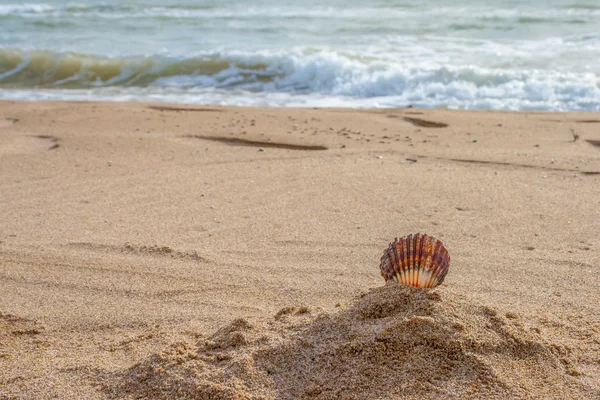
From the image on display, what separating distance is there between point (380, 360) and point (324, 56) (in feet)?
28.4

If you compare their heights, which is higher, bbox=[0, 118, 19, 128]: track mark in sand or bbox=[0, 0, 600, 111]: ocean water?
bbox=[0, 0, 600, 111]: ocean water

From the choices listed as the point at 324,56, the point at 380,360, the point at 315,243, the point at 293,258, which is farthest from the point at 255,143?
the point at 324,56

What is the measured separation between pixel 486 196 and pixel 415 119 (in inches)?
99.9

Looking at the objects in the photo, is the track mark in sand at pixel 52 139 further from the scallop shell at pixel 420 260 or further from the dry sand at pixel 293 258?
the scallop shell at pixel 420 260

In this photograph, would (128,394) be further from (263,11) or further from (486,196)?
(263,11)

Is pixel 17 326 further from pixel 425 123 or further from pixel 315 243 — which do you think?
pixel 425 123

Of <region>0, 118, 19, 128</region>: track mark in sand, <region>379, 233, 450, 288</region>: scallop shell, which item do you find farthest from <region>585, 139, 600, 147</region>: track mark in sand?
<region>0, 118, 19, 128</region>: track mark in sand

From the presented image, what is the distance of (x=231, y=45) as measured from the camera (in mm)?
12211

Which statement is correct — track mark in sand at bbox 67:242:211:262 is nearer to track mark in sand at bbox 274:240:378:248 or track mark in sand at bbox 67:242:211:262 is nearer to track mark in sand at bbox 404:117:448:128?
track mark in sand at bbox 274:240:378:248

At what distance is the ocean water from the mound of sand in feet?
20.0

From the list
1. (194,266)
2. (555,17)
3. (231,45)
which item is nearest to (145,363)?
(194,266)

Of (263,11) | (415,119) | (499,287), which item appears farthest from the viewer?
(263,11)

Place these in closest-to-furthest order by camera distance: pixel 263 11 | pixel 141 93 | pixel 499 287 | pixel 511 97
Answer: pixel 499 287, pixel 511 97, pixel 141 93, pixel 263 11

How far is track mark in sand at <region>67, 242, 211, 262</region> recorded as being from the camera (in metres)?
3.23
